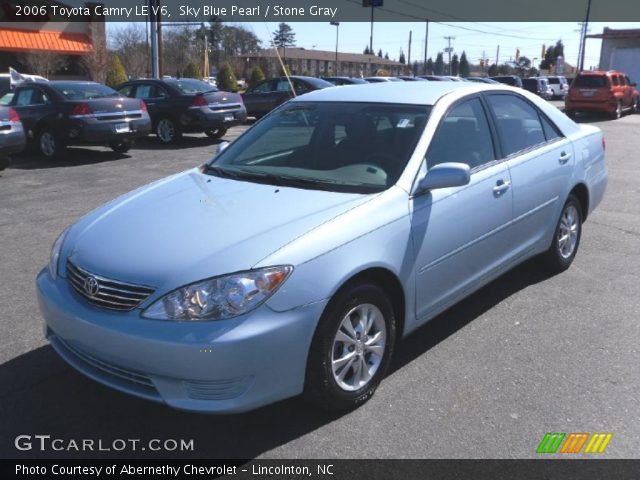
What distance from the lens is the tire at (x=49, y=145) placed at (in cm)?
1192

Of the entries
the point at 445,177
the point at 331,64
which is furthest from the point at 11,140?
the point at 331,64

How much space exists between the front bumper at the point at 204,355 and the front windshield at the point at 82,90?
1049 cm

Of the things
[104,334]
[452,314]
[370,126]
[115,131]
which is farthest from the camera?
[115,131]

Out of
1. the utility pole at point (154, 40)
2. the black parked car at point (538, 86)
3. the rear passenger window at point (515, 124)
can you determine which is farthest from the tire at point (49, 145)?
the black parked car at point (538, 86)

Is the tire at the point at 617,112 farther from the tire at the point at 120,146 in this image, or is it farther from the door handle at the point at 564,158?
the door handle at the point at 564,158

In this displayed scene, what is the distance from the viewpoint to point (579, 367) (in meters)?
3.65

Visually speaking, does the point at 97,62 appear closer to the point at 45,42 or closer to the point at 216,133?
the point at 45,42

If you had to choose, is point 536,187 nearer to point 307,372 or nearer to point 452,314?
point 452,314

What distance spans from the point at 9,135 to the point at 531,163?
838 cm

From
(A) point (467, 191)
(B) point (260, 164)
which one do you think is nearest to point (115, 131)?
(B) point (260, 164)

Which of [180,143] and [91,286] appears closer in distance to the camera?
[91,286]

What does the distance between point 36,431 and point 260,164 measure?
2054 mm

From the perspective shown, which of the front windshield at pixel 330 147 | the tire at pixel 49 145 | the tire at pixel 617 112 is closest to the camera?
the front windshield at pixel 330 147

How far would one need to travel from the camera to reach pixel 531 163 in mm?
4543
